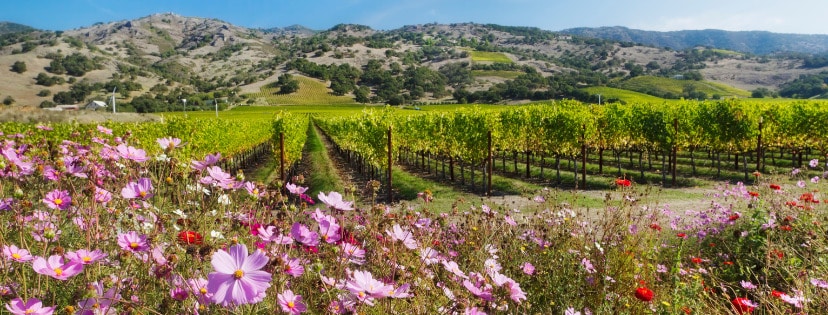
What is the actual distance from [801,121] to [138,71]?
168000 millimetres

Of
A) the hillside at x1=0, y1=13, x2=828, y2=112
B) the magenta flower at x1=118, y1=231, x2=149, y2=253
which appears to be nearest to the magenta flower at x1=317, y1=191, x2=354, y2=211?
the magenta flower at x1=118, y1=231, x2=149, y2=253

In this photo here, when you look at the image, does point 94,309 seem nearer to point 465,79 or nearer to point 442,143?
point 442,143

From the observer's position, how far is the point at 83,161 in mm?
2207

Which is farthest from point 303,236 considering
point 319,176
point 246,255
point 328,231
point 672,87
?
point 672,87

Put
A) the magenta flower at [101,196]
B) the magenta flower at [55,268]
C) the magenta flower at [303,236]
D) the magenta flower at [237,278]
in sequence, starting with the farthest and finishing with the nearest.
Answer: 1. the magenta flower at [101,196]
2. the magenta flower at [303,236]
3. the magenta flower at [55,268]
4. the magenta flower at [237,278]

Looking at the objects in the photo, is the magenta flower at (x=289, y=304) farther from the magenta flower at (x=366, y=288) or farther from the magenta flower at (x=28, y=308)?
the magenta flower at (x=28, y=308)

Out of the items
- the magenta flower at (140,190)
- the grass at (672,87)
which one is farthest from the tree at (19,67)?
the magenta flower at (140,190)

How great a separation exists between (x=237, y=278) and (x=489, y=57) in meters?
190

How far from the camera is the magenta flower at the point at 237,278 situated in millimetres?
1113

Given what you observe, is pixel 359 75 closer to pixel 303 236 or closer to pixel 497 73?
pixel 497 73

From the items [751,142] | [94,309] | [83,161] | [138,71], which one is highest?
[138,71]

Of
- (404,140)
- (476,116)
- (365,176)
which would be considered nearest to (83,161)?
(476,116)

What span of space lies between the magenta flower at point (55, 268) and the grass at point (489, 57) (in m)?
180

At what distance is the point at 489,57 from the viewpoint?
7279 inches
